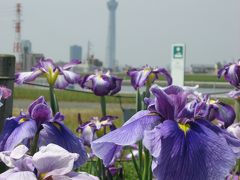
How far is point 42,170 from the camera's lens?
1.04 meters

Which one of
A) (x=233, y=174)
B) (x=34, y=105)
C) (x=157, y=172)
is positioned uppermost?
(x=34, y=105)

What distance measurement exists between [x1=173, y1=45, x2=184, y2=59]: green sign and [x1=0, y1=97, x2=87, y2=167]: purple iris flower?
32.2 ft

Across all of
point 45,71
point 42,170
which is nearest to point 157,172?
point 42,170

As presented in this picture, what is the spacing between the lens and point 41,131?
1.46 meters

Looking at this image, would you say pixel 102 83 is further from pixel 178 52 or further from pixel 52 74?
pixel 178 52

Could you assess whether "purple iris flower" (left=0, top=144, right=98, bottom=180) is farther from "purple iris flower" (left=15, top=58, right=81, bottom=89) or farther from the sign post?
the sign post

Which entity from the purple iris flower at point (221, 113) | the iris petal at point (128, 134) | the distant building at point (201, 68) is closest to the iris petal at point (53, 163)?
the iris petal at point (128, 134)

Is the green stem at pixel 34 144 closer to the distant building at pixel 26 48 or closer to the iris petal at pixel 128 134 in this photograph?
the iris petal at pixel 128 134

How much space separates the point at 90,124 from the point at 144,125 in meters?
1.69

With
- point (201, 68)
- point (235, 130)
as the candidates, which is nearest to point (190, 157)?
point (235, 130)

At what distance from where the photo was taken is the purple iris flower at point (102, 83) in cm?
318

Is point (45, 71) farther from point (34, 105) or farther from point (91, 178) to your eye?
point (91, 178)

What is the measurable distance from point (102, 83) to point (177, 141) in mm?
2070

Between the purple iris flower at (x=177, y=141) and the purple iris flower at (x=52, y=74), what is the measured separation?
4.49ft
